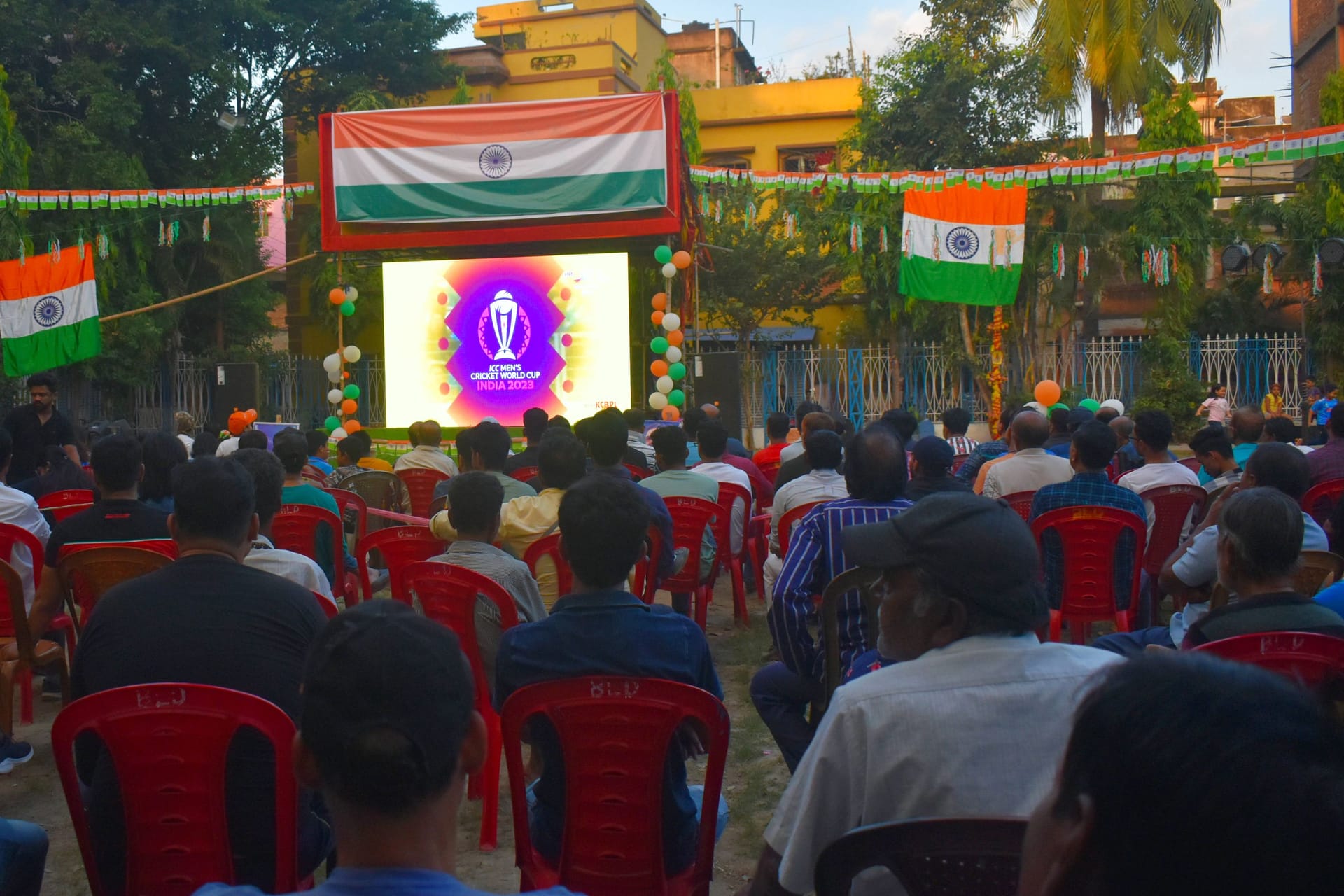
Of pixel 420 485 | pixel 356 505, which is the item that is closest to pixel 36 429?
pixel 420 485

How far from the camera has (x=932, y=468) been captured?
15.1 ft

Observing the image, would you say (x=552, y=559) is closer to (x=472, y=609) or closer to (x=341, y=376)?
(x=472, y=609)

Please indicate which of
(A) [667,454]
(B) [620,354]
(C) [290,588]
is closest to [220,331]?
(B) [620,354]

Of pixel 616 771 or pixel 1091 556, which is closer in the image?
pixel 616 771

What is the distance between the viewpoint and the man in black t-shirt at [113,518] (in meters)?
3.92

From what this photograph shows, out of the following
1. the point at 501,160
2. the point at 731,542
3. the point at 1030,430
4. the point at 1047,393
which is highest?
the point at 501,160

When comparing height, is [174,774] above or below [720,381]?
below

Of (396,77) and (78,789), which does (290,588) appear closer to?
(78,789)

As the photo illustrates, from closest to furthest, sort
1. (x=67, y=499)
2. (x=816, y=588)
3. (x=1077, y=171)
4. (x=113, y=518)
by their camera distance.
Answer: (x=816, y=588) < (x=113, y=518) < (x=67, y=499) < (x=1077, y=171)

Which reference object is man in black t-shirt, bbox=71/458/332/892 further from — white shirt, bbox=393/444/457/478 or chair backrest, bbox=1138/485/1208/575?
white shirt, bbox=393/444/457/478

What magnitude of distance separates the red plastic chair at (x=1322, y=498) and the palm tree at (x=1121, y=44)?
50.1 feet

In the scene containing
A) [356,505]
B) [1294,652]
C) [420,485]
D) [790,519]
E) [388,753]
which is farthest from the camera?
[420,485]

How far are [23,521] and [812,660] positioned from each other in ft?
10.7

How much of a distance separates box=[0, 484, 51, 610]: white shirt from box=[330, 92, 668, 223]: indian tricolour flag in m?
7.37
